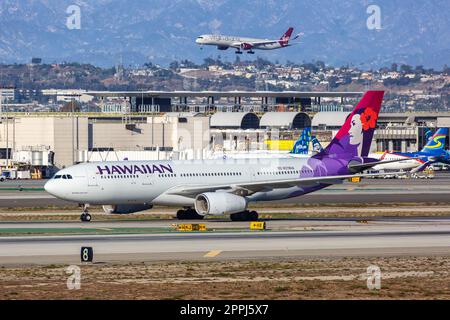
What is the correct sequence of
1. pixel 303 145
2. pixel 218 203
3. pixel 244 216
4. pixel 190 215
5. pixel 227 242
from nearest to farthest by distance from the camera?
1. pixel 227 242
2. pixel 218 203
3. pixel 244 216
4. pixel 190 215
5. pixel 303 145

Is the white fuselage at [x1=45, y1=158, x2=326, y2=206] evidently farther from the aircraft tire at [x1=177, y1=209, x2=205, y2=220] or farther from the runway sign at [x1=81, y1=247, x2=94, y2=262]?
the runway sign at [x1=81, y1=247, x2=94, y2=262]

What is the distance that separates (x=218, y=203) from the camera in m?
76.1

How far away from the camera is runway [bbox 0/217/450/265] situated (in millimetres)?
Answer: 56494

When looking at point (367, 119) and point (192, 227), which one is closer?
point (192, 227)

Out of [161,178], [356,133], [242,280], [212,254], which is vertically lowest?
[242,280]

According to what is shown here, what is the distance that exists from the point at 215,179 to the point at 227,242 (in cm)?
1888

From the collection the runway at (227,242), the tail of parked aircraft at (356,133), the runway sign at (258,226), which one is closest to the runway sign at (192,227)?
the runway at (227,242)

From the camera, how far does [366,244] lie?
61.2 metres

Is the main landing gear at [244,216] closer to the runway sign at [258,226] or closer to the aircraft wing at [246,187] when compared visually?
the aircraft wing at [246,187]

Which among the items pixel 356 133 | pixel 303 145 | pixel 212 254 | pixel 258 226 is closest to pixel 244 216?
pixel 258 226

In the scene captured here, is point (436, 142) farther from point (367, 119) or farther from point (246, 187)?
point (246, 187)

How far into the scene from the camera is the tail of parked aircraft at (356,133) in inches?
3275

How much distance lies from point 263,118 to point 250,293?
513 feet

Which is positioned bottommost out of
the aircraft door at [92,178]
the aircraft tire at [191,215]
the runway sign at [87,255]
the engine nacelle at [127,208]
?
the runway sign at [87,255]
